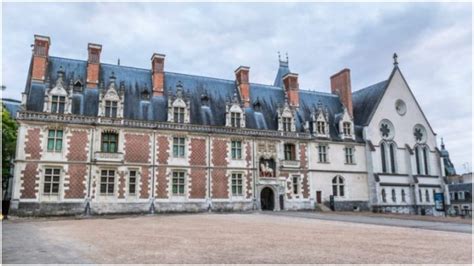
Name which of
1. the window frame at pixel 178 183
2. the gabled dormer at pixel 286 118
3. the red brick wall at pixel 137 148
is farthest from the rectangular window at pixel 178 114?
the gabled dormer at pixel 286 118

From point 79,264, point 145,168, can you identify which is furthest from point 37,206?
point 79,264

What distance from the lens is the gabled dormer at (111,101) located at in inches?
1139

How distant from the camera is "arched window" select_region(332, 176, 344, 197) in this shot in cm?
3584

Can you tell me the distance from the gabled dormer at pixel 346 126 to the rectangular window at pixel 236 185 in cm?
1125

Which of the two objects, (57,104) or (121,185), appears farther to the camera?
(121,185)

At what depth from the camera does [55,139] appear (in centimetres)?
2709

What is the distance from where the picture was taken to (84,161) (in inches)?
1083

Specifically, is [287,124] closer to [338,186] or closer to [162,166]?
[338,186]

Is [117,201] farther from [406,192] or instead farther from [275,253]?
[406,192]

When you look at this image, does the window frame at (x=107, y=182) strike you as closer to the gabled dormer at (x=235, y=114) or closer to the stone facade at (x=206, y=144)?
the stone facade at (x=206, y=144)

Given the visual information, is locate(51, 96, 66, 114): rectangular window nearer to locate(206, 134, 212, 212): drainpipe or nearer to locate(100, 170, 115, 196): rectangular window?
locate(100, 170, 115, 196): rectangular window

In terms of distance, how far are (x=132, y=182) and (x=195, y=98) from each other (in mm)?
9052

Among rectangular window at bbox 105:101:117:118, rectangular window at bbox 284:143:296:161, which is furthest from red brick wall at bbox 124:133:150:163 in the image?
rectangular window at bbox 284:143:296:161

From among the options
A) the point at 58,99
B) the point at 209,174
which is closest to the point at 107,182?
the point at 58,99
